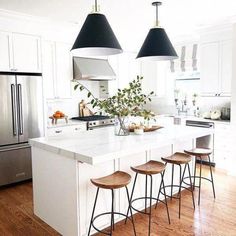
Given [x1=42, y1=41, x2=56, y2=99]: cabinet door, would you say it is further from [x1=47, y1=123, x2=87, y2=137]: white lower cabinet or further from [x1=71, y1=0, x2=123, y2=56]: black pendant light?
[x1=71, y1=0, x2=123, y2=56]: black pendant light

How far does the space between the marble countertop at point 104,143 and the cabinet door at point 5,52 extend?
171 cm

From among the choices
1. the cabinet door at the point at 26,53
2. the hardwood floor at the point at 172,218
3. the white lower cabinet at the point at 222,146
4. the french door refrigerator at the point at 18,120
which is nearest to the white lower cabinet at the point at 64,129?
the french door refrigerator at the point at 18,120

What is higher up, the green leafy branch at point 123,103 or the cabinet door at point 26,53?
the cabinet door at point 26,53

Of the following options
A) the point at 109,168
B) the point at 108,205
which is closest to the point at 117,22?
the point at 109,168

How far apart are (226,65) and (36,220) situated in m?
4.24

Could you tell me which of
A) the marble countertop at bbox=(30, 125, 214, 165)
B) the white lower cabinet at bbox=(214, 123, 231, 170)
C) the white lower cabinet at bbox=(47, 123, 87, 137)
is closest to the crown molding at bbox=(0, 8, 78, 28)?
the white lower cabinet at bbox=(47, 123, 87, 137)

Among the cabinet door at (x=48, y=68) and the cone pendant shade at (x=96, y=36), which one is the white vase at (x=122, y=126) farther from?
the cabinet door at (x=48, y=68)

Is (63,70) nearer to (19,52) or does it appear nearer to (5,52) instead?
(19,52)

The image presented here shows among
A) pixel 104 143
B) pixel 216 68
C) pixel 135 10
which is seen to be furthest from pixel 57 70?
pixel 216 68

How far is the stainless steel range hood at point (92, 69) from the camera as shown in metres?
5.12

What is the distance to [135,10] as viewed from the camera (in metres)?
4.03

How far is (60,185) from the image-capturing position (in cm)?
263

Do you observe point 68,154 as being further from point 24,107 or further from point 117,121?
point 24,107

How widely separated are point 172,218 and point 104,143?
1243 millimetres
